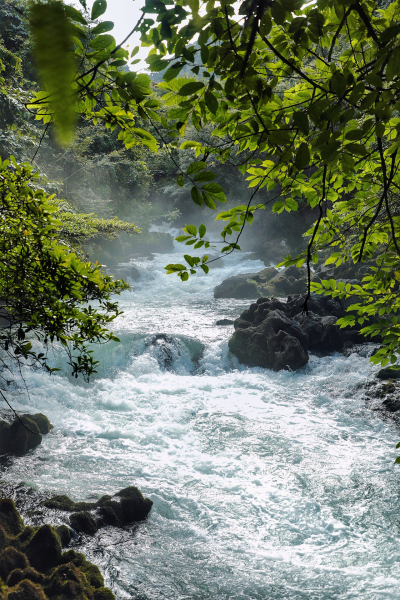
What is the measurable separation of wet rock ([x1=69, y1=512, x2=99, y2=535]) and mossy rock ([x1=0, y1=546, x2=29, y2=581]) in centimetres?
101

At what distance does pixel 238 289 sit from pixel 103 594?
1392 cm

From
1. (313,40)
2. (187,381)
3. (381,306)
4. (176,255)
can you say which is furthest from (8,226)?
(176,255)

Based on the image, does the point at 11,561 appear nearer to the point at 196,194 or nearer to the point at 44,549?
the point at 44,549

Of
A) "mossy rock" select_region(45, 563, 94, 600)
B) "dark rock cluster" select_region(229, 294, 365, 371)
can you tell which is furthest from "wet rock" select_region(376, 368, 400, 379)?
"mossy rock" select_region(45, 563, 94, 600)

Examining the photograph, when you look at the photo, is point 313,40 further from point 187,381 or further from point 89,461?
point 187,381

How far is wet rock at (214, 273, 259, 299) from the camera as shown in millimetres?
16812

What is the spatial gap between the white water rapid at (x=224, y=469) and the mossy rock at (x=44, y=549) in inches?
28.5

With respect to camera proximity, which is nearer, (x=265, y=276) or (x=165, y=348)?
(x=165, y=348)

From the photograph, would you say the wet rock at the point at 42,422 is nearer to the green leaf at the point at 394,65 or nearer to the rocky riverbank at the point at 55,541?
the rocky riverbank at the point at 55,541

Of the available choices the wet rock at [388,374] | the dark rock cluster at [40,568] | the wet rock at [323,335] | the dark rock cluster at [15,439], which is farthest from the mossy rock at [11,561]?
the wet rock at [323,335]

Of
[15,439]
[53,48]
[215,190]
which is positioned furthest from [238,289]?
[53,48]

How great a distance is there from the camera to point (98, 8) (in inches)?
35.0

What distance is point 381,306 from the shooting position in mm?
2502

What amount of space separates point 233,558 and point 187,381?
567 centimetres
